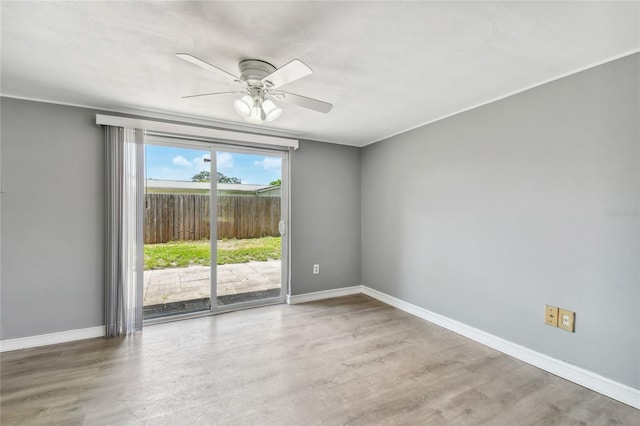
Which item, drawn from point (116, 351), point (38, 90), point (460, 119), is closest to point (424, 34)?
point (460, 119)

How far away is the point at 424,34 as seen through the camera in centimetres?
167

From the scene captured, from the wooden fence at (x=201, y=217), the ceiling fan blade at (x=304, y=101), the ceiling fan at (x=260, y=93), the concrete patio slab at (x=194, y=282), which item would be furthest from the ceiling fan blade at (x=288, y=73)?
the concrete patio slab at (x=194, y=282)

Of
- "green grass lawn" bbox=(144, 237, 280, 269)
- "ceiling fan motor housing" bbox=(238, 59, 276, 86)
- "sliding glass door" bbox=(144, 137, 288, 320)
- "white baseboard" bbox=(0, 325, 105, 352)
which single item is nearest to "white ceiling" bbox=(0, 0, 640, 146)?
"ceiling fan motor housing" bbox=(238, 59, 276, 86)

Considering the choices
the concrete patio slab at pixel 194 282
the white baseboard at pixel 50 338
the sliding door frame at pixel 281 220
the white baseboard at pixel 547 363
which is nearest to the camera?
the white baseboard at pixel 547 363

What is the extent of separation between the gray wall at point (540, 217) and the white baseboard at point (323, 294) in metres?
0.99

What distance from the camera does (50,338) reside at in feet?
8.82

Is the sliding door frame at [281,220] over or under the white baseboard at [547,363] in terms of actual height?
over

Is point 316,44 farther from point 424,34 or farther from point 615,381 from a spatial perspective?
point 615,381

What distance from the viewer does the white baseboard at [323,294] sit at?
3.93 m

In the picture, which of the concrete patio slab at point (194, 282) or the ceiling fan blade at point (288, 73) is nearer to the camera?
the ceiling fan blade at point (288, 73)

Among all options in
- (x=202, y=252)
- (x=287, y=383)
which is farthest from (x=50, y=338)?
(x=287, y=383)

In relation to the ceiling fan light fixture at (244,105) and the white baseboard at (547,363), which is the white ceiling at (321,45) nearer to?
the ceiling fan light fixture at (244,105)

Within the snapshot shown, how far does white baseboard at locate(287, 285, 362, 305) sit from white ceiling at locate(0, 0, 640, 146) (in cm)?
262

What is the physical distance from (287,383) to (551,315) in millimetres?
2151
